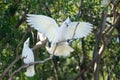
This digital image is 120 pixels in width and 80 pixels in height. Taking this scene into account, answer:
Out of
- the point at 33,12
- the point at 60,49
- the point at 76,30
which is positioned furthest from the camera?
the point at 33,12

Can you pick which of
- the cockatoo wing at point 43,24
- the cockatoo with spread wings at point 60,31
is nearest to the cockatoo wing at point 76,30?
the cockatoo with spread wings at point 60,31

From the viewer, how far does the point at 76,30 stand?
399 cm

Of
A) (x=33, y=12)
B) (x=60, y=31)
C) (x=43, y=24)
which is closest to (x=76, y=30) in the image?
(x=60, y=31)

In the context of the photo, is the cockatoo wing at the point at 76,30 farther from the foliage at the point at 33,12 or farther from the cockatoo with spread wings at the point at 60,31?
the foliage at the point at 33,12

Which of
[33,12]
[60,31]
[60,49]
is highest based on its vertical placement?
[60,31]

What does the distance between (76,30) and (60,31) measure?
21cm

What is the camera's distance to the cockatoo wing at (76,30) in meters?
3.90

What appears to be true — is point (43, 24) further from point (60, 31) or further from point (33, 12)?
point (33, 12)

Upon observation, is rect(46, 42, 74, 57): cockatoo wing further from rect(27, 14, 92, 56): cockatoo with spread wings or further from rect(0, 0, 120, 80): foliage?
rect(0, 0, 120, 80): foliage

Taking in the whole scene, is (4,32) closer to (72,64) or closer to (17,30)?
(17,30)

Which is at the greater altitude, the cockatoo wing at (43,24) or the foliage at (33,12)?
the cockatoo wing at (43,24)

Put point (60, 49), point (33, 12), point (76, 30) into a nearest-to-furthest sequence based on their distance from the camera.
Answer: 1. point (60, 49)
2. point (76, 30)
3. point (33, 12)

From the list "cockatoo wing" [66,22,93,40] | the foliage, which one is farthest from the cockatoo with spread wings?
the foliage

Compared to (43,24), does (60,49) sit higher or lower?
lower
